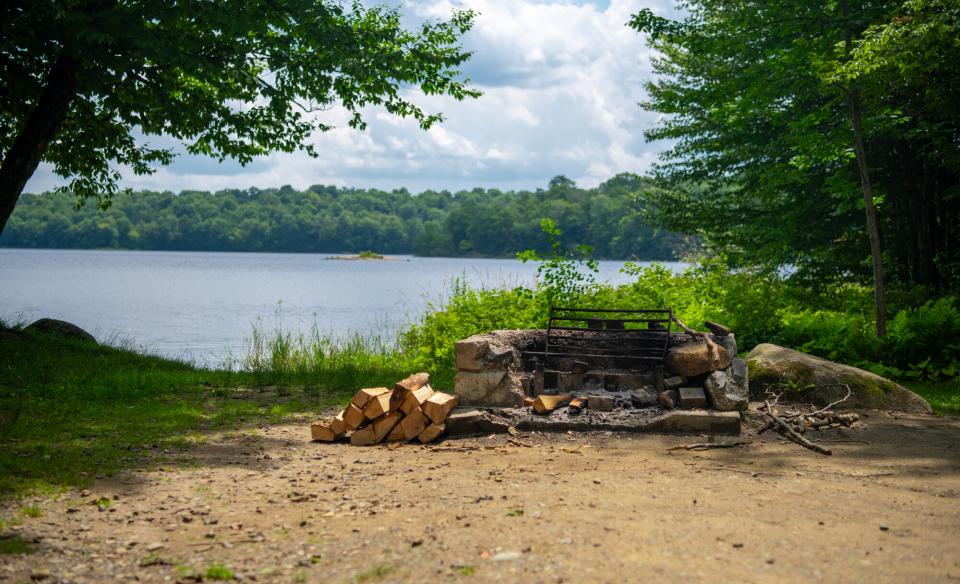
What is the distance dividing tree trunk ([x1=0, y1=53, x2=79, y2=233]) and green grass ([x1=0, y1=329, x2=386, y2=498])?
95.1 inches

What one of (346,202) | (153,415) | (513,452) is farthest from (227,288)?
(346,202)

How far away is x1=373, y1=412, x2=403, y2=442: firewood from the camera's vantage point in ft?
24.2

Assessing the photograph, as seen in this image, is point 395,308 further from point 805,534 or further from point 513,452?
point 805,534

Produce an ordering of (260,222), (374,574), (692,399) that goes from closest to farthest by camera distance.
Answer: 1. (374,574)
2. (692,399)
3. (260,222)

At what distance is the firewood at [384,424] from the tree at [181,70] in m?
5.25

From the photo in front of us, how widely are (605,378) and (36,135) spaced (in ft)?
26.7

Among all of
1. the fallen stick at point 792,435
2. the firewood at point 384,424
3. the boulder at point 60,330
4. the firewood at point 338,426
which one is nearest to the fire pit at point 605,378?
the fallen stick at point 792,435

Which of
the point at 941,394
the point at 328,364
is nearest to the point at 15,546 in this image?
the point at 328,364

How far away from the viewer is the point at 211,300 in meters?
38.4

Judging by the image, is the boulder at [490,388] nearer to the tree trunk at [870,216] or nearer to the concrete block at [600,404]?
the concrete block at [600,404]

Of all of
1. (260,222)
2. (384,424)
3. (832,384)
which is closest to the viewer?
(384,424)

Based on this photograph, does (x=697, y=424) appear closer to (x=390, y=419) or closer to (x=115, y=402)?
(x=390, y=419)

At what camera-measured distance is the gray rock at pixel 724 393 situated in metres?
7.68

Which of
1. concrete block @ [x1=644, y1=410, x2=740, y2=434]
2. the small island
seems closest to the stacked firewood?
concrete block @ [x1=644, y1=410, x2=740, y2=434]
